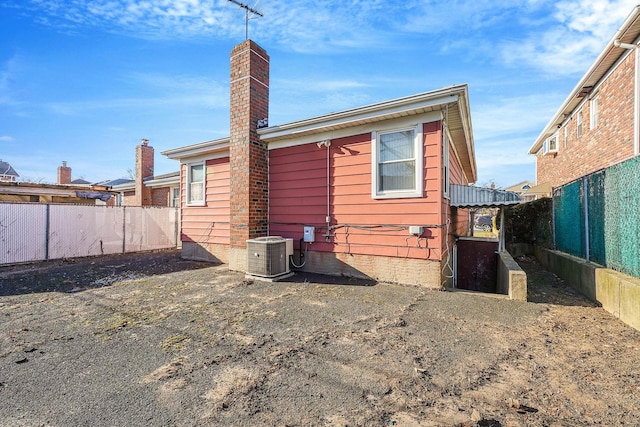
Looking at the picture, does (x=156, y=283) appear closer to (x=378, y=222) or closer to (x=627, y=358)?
(x=378, y=222)

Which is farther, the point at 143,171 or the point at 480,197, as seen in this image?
the point at 143,171

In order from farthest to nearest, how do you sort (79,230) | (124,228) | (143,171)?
(143,171), (124,228), (79,230)

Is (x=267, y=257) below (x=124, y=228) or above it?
below

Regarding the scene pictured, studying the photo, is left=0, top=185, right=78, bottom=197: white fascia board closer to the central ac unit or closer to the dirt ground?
the dirt ground

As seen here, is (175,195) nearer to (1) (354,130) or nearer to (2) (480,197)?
(1) (354,130)

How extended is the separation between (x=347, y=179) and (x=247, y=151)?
258cm

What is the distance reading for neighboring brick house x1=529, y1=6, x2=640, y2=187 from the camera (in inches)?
289

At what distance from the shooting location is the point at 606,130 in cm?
902

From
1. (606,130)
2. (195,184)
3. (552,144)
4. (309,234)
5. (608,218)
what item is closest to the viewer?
(608,218)

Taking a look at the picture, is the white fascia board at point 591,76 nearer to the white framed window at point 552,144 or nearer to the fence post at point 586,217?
the white framed window at point 552,144

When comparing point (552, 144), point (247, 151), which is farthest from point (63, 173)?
point (552, 144)

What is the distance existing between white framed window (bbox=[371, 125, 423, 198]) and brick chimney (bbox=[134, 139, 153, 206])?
48.6 ft

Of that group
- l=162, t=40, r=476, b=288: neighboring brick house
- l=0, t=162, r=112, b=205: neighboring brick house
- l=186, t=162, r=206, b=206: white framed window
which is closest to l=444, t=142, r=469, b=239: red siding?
l=162, t=40, r=476, b=288: neighboring brick house

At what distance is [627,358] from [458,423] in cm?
232
